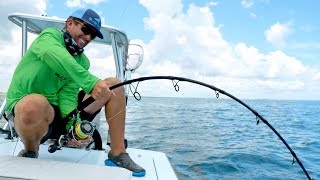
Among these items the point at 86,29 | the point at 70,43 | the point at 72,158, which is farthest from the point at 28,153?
the point at 86,29

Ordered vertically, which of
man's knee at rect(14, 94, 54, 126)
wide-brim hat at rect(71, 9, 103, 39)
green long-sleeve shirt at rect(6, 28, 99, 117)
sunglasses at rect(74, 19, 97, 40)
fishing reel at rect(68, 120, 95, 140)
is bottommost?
fishing reel at rect(68, 120, 95, 140)

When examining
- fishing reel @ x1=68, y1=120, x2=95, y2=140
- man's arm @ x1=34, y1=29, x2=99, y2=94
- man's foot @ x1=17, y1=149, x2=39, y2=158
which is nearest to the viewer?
man's arm @ x1=34, y1=29, x2=99, y2=94

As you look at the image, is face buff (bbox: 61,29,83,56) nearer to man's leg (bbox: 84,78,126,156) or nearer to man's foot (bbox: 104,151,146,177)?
man's leg (bbox: 84,78,126,156)

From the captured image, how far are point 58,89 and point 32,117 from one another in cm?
55

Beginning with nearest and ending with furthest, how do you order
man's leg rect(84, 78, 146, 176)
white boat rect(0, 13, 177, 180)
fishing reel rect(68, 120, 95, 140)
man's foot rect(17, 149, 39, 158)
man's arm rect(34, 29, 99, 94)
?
white boat rect(0, 13, 177, 180)
man's arm rect(34, 29, 99, 94)
man's foot rect(17, 149, 39, 158)
fishing reel rect(68, 120, 95, 140)
man's leg rect(84, 78, 146, 176)

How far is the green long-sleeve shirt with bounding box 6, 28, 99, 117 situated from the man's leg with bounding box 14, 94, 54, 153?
222 mm

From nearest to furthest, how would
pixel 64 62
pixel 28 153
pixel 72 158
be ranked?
pixel 64 62, pixel 28 153, pixel 72 158

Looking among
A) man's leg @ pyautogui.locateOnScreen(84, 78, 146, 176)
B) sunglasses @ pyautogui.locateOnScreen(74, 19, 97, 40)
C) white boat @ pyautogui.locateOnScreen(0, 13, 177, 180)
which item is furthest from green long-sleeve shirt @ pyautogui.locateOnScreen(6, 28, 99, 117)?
white boat @ pyautogui.locateOnScreen(0, 13, 177, 180)

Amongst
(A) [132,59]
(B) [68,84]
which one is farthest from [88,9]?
(A) [132,59]

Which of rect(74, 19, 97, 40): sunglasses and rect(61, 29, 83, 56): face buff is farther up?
rect(74, 19, 97, 40): sunglasses

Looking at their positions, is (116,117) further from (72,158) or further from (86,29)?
(86,29)

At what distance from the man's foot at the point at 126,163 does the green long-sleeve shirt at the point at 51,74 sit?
0.50 meters

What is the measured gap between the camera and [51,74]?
8.05ft

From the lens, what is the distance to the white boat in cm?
153
